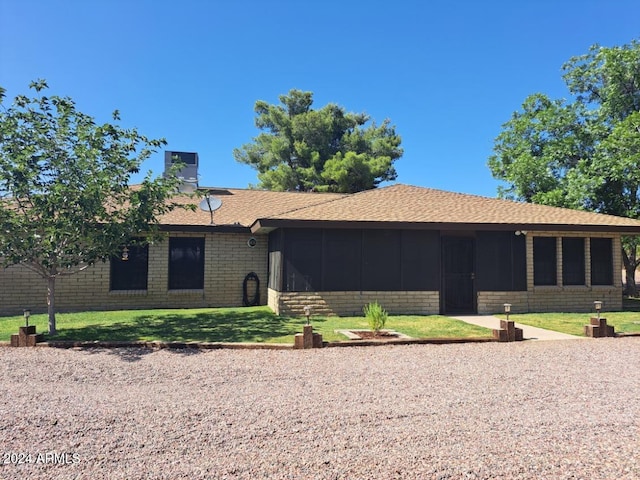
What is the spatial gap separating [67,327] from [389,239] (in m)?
8.51

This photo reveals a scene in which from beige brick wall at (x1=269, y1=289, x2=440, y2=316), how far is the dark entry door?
733 mm

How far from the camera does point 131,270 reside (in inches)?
527

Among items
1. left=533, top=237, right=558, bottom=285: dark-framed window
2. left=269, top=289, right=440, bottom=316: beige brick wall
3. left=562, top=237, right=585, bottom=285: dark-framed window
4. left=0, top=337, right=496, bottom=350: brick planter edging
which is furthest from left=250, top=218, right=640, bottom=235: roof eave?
left=0, top=337, right=496, bottom=350: brick planter edging

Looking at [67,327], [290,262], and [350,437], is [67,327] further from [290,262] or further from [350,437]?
[350,437]

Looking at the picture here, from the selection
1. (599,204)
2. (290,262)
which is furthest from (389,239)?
(599,204)

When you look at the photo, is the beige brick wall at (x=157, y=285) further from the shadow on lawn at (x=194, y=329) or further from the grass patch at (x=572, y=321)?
the grass patch at (x=572, y=321)

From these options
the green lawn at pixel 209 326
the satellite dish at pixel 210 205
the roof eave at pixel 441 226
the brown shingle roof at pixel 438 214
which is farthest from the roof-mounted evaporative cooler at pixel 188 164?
the green lawn at pixel 209 326

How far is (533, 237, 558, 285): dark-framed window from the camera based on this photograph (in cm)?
1295

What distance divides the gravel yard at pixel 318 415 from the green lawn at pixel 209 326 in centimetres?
131

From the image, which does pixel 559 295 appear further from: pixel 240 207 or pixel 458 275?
pixel 240 207

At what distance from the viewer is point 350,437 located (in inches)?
→ 152

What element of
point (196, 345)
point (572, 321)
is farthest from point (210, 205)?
point (572, 321)

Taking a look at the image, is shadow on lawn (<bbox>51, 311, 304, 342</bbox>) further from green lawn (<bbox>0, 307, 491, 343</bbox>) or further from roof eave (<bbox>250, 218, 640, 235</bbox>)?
roof eave (<bbox>250, 218, 640, 235</bbox>)

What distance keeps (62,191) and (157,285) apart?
5.87 m
